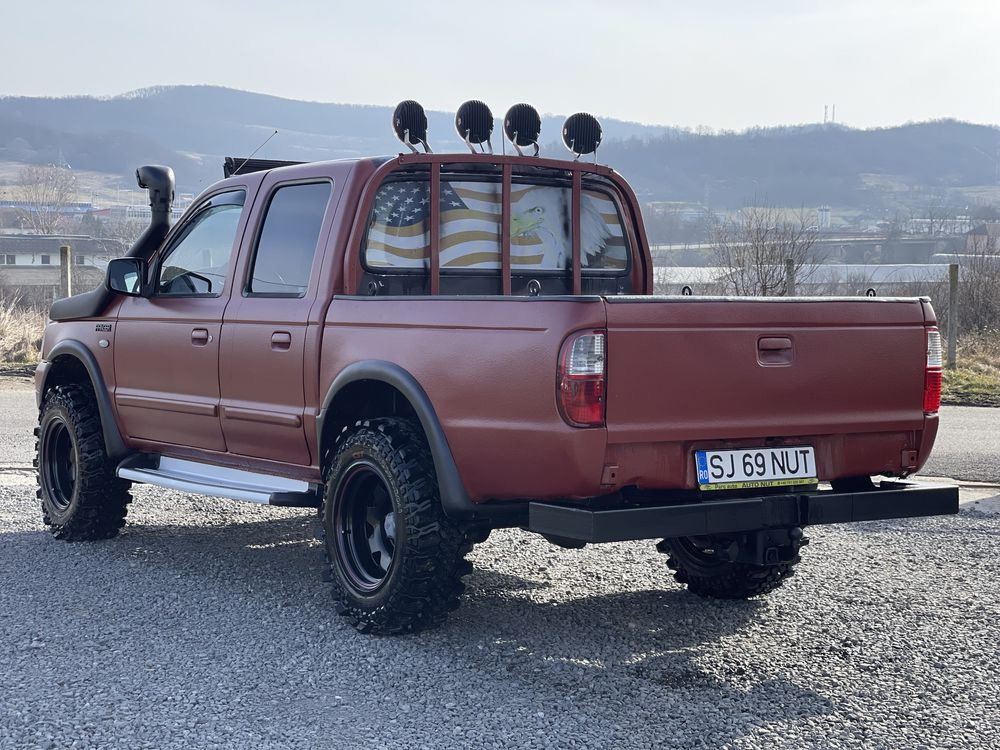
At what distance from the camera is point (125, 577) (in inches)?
251

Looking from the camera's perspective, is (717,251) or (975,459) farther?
(717,251)

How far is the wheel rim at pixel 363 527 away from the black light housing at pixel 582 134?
2225 mm

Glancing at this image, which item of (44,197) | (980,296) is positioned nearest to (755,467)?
(980,296)

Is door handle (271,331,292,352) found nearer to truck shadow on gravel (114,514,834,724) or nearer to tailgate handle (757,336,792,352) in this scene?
truck shadow on gravel (114,514,834,724)

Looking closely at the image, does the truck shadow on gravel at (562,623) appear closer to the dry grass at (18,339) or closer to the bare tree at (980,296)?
the dry grass at (18,339)

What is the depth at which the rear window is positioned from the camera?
19.7 feet

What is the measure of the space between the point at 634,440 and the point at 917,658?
4.94ft

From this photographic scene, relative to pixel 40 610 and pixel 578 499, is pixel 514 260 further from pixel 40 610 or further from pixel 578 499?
pixel 40 610

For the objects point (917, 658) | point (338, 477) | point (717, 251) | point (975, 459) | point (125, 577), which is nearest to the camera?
point (917, 658)

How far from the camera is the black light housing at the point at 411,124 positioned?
6262 millimetres

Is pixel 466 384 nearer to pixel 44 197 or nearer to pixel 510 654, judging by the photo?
pixel 510 654

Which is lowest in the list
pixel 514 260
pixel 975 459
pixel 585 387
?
pixel 975 459

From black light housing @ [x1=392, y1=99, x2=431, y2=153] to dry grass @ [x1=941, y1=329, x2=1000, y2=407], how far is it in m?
11.9

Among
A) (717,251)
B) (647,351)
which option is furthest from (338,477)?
(717,251)
